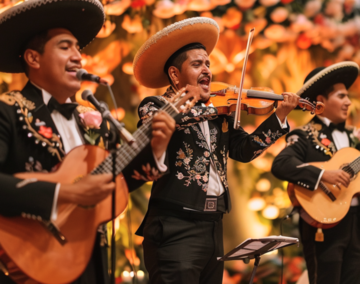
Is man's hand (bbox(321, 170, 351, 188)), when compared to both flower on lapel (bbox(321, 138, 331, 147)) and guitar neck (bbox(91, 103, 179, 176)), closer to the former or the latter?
flower on lapel (bbox(321, 138, 331, 147))

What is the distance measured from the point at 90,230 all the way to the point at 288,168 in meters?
2.14

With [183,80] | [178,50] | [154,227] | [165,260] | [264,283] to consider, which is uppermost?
[178,50]

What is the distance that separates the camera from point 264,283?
504 cm

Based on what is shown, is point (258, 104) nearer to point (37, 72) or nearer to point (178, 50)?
point (178, 50)

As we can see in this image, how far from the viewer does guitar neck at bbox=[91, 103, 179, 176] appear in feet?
6.56

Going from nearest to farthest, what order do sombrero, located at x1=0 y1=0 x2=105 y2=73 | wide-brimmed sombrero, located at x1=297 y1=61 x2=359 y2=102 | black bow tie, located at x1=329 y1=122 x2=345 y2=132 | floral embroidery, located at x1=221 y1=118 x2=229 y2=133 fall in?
1. sombrero, located at x1=0 y1=0 x2=105 y2=73
2. floral embroidery, located at x1=221 y1=118 x2=229 y2=133
3. wide-brimmed sombrero, located at x1=297 y1=61 x2=359 y2=102
4. black bow tie, located at x1=329 y1=122 x2=345 y2=132

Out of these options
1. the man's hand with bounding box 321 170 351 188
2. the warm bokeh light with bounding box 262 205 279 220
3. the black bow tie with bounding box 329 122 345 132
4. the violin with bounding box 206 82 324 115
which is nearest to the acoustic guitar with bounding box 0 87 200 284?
the violin with bounding box 206 82 324 115

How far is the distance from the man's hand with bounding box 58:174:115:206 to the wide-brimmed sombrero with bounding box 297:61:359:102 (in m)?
2.35

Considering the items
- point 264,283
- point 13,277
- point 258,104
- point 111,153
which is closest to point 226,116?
point 258,104

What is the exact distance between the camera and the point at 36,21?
222 centimetres

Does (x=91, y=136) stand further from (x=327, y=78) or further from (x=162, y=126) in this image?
(x=327, y=78)

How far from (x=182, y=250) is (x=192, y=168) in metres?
0.45

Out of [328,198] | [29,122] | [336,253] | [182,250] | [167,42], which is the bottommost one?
[336,253]

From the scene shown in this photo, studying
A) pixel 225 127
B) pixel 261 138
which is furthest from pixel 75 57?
pixel 261 138
